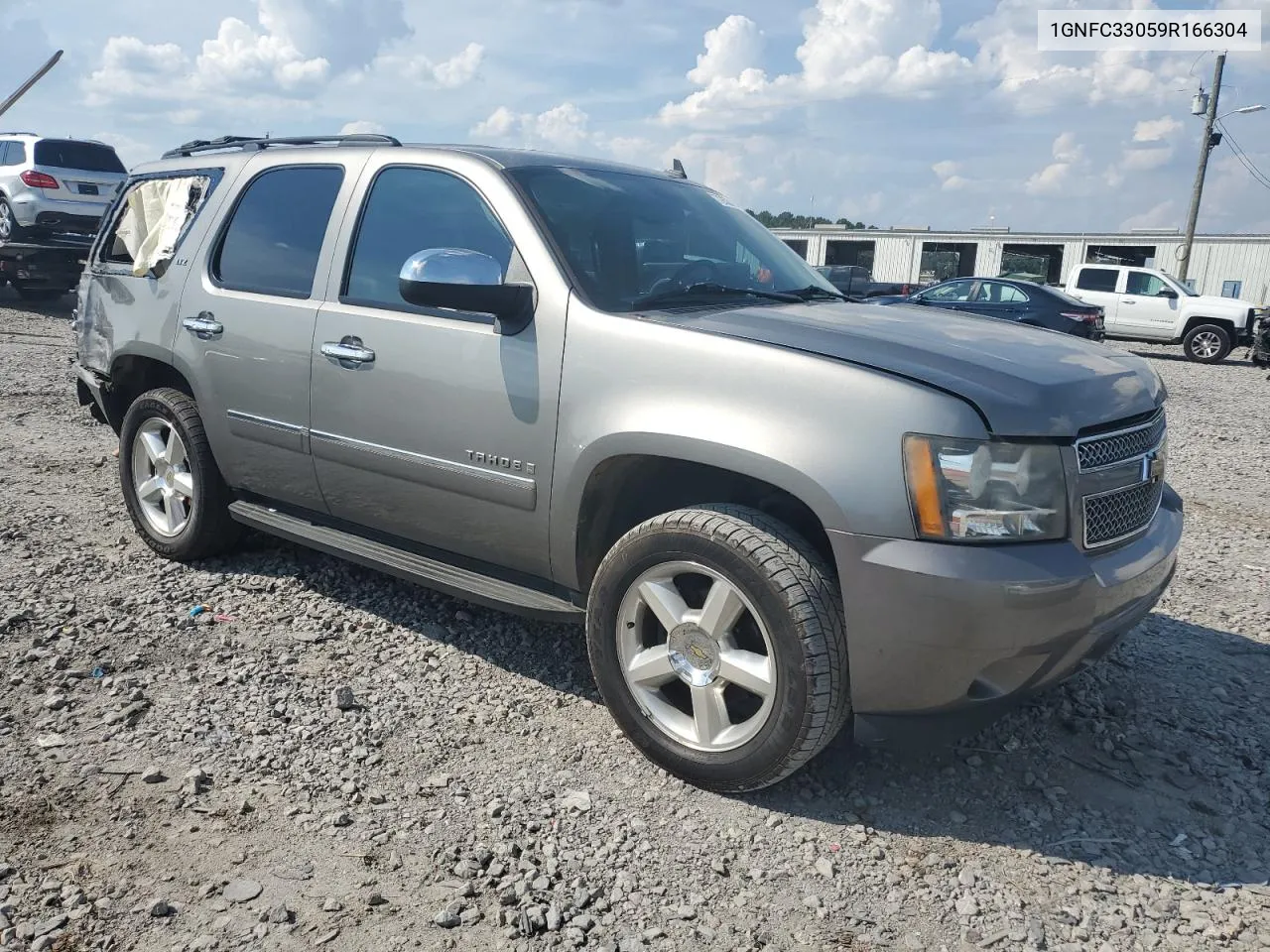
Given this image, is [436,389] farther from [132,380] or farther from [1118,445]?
[132,380]

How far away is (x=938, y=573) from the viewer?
7.84ft

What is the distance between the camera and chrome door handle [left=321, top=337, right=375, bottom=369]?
11.4 feet

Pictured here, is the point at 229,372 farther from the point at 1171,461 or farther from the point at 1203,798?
the point at 1171,461

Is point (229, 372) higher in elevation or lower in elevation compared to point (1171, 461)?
higher

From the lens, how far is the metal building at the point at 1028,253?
119ft

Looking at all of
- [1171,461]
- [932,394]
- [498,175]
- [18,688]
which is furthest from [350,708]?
[1171,461]

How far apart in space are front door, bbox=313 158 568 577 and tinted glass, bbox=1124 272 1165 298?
18.7 metres

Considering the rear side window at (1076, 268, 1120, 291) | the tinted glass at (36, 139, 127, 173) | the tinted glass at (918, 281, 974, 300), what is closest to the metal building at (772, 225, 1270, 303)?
the rear side window at (1076, 268, 1120, 291)

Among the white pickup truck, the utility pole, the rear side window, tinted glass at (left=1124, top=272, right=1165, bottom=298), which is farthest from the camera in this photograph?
the utility pole

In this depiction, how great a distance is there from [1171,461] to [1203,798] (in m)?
5.75

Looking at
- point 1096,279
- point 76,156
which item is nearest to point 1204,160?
point 1096,279

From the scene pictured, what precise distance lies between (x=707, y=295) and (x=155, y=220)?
2897 mm

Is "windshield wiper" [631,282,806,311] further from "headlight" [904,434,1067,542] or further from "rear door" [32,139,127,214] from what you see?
"rear door" [32,139,127,214]

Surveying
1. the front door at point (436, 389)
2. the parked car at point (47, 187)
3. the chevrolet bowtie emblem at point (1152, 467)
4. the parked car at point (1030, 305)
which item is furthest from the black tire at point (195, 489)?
the parked car at point (1030, 305)
